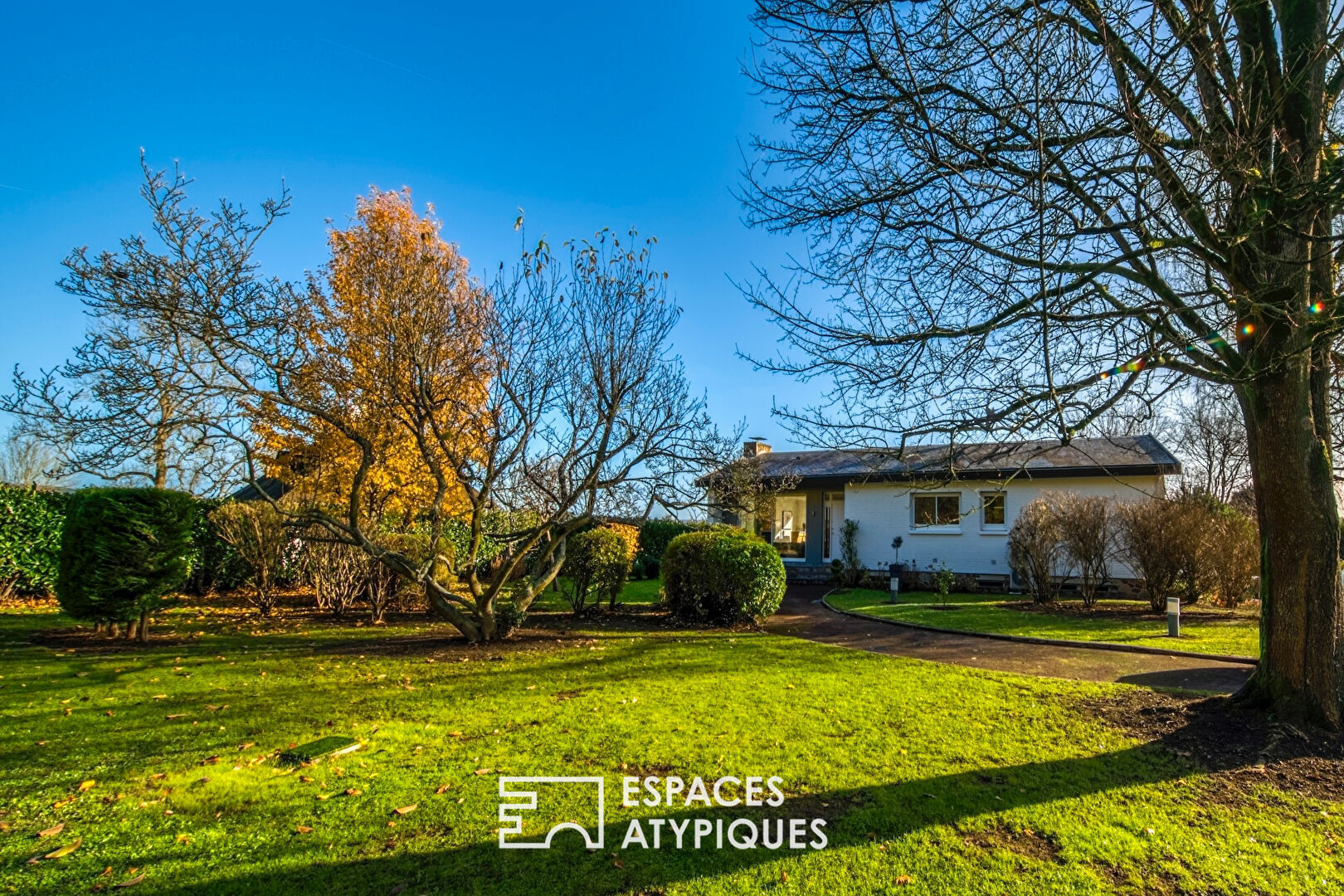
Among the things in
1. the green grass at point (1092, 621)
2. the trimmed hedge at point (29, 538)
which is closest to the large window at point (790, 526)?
the green grass at point (1092, 621)

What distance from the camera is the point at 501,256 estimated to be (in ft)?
27.9

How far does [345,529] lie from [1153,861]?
8.23 meters

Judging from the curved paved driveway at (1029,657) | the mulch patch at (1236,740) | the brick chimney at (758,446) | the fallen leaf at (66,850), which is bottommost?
the curved paved driveway at (1029,657)

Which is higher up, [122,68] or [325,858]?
[122,68]

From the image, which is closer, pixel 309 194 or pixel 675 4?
pixel 675 4

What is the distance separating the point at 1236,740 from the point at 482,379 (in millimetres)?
9996

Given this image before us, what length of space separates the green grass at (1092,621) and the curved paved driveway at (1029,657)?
2.55 feet

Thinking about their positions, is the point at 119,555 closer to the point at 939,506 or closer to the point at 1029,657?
the point at 1029,657

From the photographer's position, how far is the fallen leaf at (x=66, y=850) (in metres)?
3.04

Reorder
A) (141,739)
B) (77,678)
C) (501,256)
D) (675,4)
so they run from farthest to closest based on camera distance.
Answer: (501,256), (675,4), (77,678), (141,739)

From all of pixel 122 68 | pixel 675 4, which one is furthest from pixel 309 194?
pixel 675 4

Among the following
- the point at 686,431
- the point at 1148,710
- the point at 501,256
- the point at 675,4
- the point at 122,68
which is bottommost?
the point at 1148,710

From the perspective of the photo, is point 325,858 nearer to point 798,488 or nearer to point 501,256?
point 501,256

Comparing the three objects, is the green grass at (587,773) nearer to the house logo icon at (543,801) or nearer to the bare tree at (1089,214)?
the house logo icon at (543,801)
